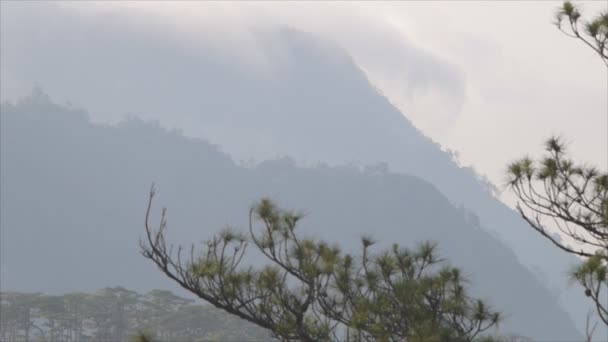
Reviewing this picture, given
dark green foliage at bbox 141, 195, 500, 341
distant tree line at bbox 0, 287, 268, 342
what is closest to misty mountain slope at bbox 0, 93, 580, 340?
A: distant tree line at bbox 0, 287, 268, 342

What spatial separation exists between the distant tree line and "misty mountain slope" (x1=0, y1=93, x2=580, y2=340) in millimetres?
65994

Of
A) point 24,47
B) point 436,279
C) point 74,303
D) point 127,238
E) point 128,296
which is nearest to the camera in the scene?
point 436,279

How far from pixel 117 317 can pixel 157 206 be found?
93.6m

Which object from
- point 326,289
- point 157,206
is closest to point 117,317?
point 326,289

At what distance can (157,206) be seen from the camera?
146750 millimetres

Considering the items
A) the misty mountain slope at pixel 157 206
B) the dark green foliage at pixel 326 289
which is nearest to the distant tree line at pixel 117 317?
the dark green foliage at pixel 326 289

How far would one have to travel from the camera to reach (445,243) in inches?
5640

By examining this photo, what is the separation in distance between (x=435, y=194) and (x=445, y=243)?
12.7 meters

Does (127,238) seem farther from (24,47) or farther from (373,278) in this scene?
(373,278)

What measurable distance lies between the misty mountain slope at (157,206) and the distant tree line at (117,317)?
217 feet

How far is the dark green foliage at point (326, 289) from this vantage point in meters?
6.23

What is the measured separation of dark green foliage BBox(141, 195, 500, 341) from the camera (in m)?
6.23

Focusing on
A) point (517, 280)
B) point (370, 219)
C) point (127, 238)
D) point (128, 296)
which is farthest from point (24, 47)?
point (128, 296)

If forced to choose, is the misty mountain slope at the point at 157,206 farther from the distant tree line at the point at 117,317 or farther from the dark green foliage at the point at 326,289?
the dark green foliage at the point at 326,289
